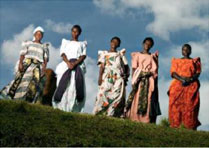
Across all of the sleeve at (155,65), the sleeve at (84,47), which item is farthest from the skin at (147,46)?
the sleeve at (84,47)

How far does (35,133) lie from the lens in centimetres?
884

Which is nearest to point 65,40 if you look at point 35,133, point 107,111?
point 107,111

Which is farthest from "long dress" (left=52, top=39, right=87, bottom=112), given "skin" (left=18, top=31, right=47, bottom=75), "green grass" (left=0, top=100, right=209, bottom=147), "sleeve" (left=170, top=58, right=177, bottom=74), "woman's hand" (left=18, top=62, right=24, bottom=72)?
"sleeve" (left=170, top=58, right=177, bottom=74)

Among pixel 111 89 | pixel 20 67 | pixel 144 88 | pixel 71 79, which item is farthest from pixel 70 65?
pixel 144 88

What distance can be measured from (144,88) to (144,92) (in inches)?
4.5

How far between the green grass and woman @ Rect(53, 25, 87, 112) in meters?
2.21

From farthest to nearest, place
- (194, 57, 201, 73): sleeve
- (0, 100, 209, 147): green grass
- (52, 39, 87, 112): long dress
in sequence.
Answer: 1. (194, 57, 201, 73): sleeve
2. (52, 39, 87, 112): long dress
3. (0, 100, 209, 147): green grass

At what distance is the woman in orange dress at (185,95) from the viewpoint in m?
14.2

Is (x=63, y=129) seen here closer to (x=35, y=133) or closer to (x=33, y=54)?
(x=35, y=133)

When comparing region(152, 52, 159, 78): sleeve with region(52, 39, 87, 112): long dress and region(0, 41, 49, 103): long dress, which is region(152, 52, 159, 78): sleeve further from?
region(0, 41, 49, 103): long dress

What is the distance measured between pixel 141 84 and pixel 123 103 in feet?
2.40

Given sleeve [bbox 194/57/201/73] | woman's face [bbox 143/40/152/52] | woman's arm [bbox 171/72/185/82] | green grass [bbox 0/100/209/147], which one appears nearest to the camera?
green grass [bbox 0/100/209/147]

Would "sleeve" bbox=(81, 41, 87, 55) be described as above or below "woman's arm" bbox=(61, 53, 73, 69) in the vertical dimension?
above

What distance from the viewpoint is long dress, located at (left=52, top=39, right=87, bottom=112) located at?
13797 millimetres
